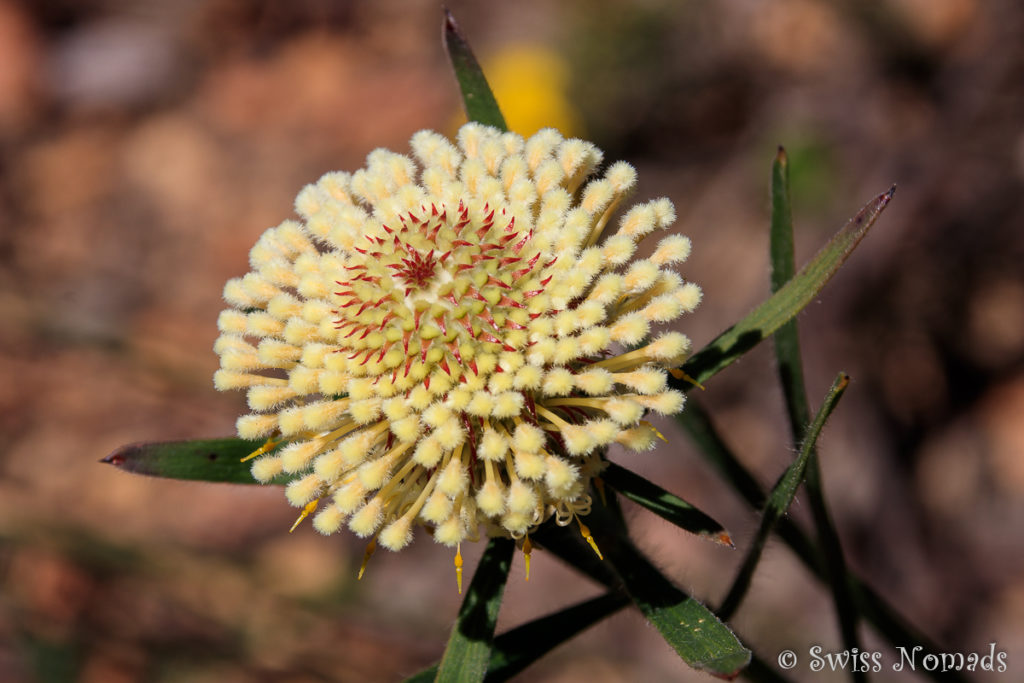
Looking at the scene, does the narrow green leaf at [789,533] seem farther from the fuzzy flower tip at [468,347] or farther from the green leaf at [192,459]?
the green leaf at [192,459]

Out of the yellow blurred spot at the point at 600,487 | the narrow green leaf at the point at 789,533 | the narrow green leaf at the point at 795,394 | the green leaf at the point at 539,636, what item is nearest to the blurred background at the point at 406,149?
the narrow green leaf at the point at 789,533

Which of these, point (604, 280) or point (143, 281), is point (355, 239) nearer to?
point (604, 280)

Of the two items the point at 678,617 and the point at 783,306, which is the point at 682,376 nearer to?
the point at 783,306

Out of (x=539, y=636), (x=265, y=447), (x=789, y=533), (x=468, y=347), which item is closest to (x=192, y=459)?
(x=265, y=447)

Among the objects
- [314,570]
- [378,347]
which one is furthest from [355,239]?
[314,570]

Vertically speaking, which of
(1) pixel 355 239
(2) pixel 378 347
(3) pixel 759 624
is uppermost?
(1) pixel 355 239

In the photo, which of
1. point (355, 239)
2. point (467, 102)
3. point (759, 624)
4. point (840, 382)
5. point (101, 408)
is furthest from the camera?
point (101, 408)
